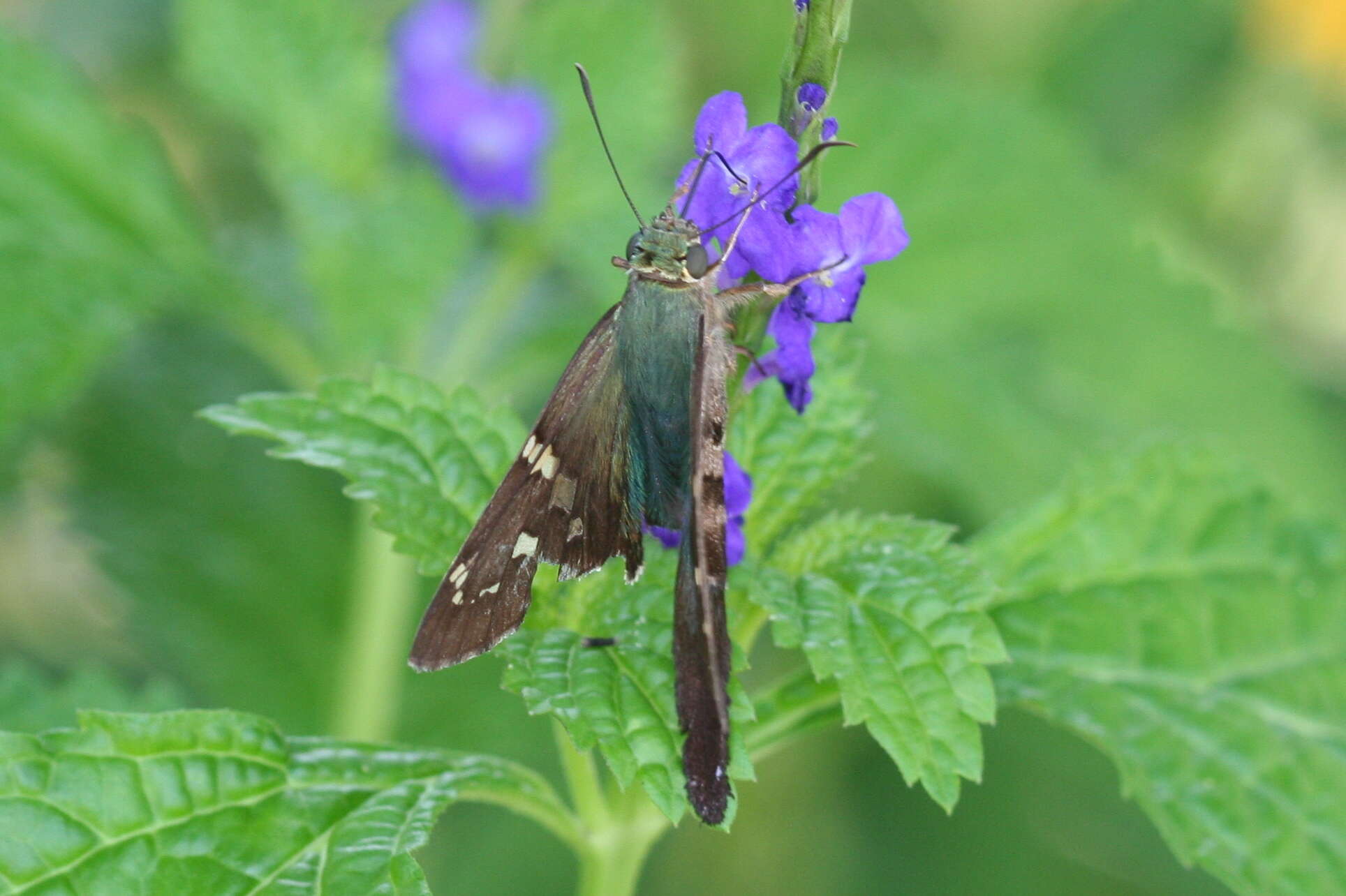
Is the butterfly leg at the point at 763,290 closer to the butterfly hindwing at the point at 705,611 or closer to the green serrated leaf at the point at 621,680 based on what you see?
the butterfly hindwing at the point at 705,611

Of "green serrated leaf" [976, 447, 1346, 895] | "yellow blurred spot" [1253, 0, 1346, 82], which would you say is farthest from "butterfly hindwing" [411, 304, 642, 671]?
"yellow blurred spot" [1253, 0, 1346, 82]

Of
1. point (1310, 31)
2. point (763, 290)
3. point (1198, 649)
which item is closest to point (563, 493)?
point (763, 290)

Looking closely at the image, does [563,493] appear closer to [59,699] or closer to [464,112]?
[59,699]

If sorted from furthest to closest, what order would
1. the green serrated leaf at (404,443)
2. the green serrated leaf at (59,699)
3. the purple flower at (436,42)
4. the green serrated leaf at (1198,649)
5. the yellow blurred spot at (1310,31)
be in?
the yellow blurred spot at (1310,31)
the purple flower at (436,42)
the green serrated leaf at (59,699)
the green serrated leaf at (1198,649)
the green serrated leaf at (404,443)

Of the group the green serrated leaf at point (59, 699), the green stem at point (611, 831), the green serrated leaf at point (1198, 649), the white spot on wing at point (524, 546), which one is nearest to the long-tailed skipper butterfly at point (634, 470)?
the white spot on wing at point (524, 546)

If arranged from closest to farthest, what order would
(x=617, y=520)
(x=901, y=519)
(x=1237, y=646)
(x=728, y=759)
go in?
(x=728, y=759) → (x=617, y=520) → (x=901, y=519) → (x=1237, y=646)

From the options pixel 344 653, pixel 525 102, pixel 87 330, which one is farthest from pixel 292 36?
A: pixel 344 653

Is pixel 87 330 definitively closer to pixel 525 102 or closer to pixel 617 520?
pixel 525 102
